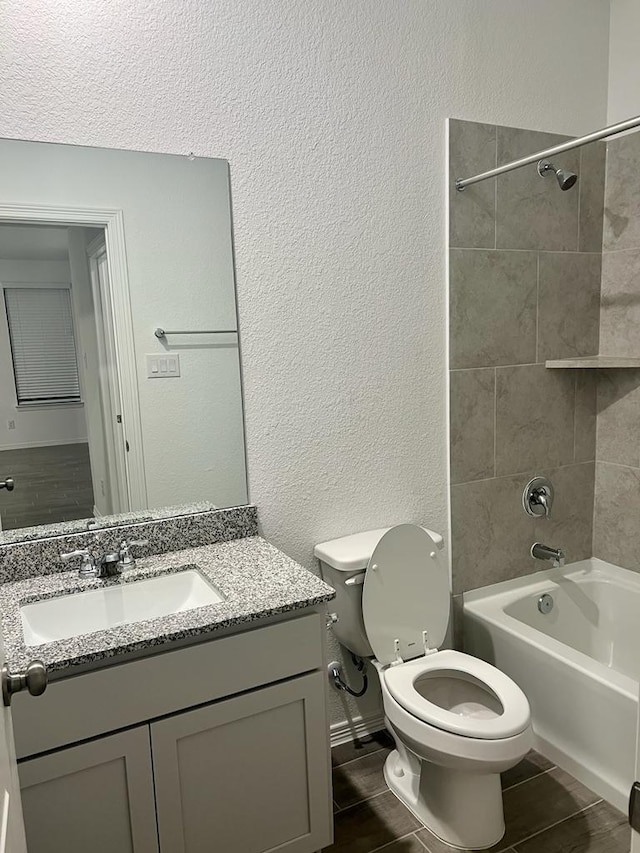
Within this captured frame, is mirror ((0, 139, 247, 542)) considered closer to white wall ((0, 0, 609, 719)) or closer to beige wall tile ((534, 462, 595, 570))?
white wall ((0, 0, 609, 719))

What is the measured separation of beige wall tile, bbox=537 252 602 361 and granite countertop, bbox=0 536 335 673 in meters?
1.41

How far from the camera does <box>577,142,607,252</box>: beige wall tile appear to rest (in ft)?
8.23

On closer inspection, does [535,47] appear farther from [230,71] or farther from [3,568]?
[3,568]

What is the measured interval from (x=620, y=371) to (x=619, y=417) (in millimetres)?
188

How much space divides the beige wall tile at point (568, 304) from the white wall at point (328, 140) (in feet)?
1.56

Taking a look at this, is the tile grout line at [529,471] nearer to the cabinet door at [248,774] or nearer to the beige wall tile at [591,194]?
the beige wall tile at [591,194]

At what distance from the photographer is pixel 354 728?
233 centimetres

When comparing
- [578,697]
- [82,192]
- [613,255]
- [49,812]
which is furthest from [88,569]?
[613,255]

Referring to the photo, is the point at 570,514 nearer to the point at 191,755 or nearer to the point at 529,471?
the point at 529,471

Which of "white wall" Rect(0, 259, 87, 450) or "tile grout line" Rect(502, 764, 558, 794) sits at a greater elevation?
"white wall" Rect(0, 259, 87, 450)

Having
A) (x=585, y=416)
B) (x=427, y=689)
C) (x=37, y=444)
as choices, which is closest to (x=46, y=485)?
(x=37, y=444)

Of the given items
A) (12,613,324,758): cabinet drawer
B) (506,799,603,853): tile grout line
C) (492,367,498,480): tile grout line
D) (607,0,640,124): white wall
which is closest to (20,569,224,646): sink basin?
(12,613,324,758): cabinet drawer

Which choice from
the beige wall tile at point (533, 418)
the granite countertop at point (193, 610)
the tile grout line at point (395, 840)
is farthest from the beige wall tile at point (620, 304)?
the tile grout line at point (395, 840)

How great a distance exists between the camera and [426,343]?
2305 millimetres
